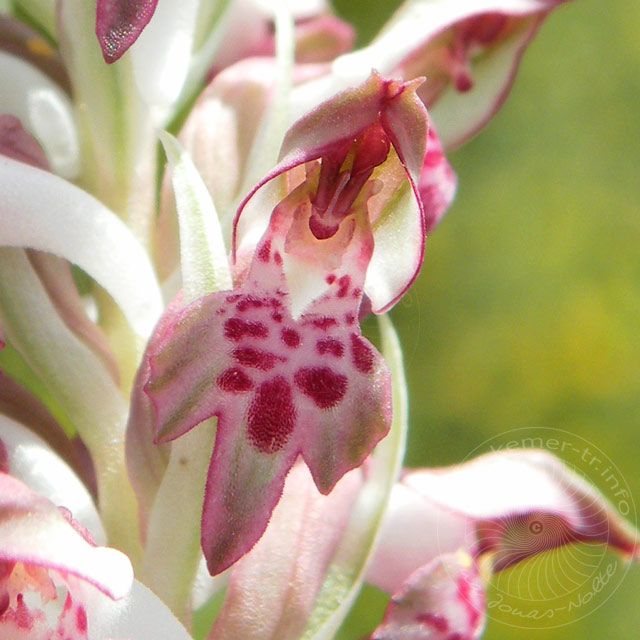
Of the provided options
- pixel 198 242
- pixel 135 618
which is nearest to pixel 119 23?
pixel 198 242

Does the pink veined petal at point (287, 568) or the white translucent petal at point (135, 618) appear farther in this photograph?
the pink veined petal at point (287, 568)

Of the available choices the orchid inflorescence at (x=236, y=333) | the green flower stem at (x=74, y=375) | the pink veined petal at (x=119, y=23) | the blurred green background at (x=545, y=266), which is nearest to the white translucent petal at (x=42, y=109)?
the orchid inflorescence at (x=236, y=333)

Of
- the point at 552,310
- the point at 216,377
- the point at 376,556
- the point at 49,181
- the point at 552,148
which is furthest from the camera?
the point at 552,148

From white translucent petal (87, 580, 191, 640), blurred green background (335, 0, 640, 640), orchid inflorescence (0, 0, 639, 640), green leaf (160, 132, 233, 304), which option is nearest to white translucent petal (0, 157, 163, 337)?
orchid inflorescence (0, 0, 639, 640)

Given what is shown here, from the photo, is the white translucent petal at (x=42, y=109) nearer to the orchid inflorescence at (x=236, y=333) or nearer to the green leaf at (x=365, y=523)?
the orchid inflorescence at (x=236, y=333)

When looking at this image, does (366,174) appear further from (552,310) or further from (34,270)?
(552,310)

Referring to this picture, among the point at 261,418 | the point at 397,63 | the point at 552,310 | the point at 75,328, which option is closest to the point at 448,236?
the point at 552,310

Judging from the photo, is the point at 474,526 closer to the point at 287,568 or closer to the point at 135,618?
the point at 287,568
